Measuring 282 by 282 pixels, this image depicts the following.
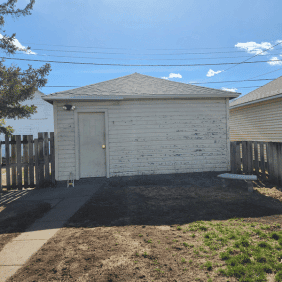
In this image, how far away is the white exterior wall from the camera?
7.66m

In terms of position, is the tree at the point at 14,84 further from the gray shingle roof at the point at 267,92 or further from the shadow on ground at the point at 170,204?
the gray shingle roof at the point at 267,92

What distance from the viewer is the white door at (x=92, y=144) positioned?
774 centimetres

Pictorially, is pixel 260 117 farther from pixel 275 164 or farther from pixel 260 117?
pixel 275 164

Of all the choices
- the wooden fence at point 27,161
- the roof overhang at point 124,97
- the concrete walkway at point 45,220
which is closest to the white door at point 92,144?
→ the concrete walkway at point 45,220

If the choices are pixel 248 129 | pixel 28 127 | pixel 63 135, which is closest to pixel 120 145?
pixel 63 135

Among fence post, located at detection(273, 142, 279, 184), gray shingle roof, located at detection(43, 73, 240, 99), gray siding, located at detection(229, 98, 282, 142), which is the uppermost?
gray shingle roof, located at detection(43, 73, 240, 99)

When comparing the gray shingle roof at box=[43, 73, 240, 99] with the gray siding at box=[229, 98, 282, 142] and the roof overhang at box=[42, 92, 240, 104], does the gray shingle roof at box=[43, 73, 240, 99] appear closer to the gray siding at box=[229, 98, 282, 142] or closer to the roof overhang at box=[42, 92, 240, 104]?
the roof overhang at box=[42, 92, 240, 104]

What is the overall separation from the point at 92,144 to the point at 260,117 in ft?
32.4

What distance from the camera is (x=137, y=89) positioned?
8.40 meters

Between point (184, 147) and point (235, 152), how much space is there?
1.91 meters

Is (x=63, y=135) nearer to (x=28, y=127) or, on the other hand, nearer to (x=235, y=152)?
(x=235, y=152)

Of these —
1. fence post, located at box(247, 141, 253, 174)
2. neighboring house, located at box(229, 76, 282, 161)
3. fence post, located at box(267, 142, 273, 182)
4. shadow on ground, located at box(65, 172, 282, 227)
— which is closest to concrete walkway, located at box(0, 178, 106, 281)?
shadow on ground, located at box(65, 172, 282, 227)

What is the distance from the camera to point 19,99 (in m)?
6.53

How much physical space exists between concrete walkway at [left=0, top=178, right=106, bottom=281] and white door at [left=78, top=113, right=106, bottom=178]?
429 mm
